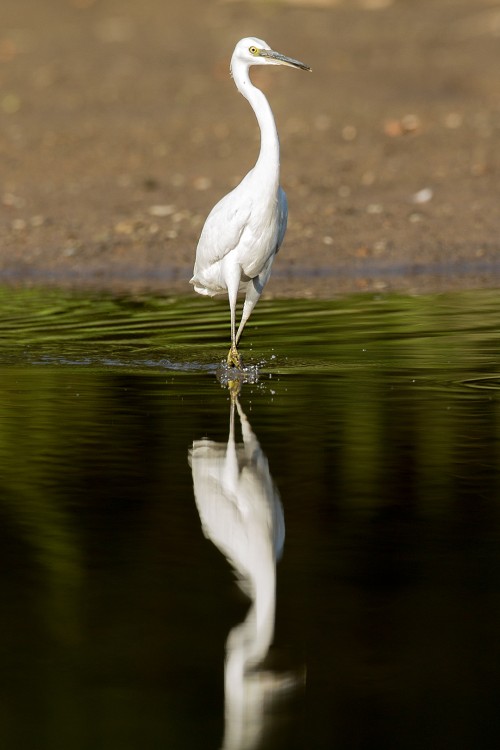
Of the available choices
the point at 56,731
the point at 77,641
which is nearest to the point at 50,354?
the point at 77,641

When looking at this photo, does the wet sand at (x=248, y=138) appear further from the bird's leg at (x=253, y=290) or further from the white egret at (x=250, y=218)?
the white egret at (x=250, y=218)

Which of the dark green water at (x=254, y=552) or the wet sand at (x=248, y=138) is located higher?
the wet sand at (x=248, y=138)

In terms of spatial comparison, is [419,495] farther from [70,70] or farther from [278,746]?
[70,70]

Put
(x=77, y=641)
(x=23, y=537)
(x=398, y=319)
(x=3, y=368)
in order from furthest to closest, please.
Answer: (x=398, y=319) → (x=3, y=368) → (x=23, y=537) → (x=77, y=641)

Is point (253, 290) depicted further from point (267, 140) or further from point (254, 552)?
point (254, 552)

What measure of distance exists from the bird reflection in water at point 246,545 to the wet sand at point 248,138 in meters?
6.08

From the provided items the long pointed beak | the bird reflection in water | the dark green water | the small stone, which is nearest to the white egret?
the long pointed beak

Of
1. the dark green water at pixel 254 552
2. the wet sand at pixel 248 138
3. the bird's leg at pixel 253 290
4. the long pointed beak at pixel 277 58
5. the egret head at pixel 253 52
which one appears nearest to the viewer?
the dark green water at pixel 254 552

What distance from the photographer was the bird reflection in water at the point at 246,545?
3.89 metres

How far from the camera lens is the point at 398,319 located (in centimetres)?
1066

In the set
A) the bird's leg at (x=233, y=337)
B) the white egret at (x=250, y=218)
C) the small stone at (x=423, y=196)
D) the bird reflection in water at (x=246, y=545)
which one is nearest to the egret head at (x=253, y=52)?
the white egret at (x=250, y=218)

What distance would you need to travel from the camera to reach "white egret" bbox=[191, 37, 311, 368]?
29.6 feet

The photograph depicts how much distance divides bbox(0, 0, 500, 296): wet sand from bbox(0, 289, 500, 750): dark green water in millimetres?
4572

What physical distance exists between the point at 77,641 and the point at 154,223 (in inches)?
445
